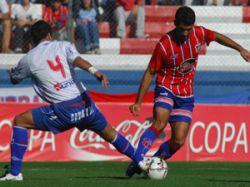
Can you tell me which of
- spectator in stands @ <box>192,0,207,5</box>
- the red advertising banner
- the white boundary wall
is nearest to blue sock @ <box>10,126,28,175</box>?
the red advertising banner

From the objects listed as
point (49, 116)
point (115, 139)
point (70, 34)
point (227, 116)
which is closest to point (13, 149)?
point (49, 116)

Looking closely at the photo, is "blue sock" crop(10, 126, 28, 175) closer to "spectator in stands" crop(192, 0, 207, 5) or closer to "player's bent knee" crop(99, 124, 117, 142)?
"player's bent knee" crop(99, 124, 117, 142)

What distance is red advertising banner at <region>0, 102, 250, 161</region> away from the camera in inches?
618

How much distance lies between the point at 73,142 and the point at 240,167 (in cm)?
317

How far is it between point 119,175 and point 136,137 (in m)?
3.93

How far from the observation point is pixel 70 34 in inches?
711

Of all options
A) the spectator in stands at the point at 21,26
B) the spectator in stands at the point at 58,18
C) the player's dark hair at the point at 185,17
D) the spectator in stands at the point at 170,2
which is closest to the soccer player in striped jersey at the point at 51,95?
the player's dark hair at the point at 185,17

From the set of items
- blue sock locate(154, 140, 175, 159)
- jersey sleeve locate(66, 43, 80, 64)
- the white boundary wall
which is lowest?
the white boundary wall

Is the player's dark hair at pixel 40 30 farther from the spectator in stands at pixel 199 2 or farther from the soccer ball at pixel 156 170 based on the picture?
the spectator in stands at pixel 199 2

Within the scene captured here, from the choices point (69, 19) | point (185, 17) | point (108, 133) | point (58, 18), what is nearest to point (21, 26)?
point (58, 18)

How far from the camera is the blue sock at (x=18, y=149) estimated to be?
10117 millimetres

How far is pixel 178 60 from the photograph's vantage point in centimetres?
1085

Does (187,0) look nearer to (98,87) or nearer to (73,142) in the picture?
(98,87)

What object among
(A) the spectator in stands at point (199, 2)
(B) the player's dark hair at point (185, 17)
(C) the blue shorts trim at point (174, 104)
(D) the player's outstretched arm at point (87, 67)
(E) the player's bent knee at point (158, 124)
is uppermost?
(B) the player's dark hair at point (185, 17)
